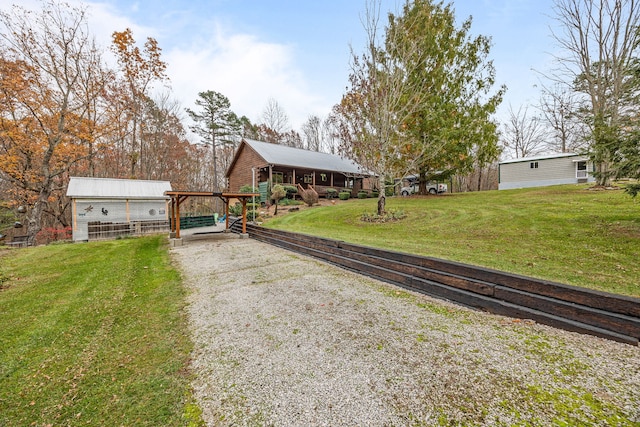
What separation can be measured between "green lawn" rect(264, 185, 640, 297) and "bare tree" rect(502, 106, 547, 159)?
75.5 ft

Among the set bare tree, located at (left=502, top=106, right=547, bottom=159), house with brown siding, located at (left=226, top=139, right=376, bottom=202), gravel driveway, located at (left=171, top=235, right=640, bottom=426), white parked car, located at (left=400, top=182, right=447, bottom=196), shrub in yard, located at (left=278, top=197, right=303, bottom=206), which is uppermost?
bare tree, located at (left=502, top=106, right=547, bottom=159)

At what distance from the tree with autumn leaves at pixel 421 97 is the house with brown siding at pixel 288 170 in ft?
25.1

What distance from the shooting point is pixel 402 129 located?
14.2 m

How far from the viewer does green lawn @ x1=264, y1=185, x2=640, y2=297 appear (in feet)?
15.0

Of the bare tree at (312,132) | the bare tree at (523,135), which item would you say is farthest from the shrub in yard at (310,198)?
the bare tree at (523,135)

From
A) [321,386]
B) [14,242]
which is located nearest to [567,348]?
[321,386]

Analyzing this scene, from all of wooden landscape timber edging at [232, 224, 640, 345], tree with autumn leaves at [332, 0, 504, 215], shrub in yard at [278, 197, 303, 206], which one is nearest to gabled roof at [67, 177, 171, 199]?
shrub in yard at [278, 197, 303, 206]

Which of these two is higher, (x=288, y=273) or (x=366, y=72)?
(x=366, y=72)

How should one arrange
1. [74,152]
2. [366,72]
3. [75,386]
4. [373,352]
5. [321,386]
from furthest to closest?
[74,152] → [366,72] → [373,352] → [75,386] → [321,386]

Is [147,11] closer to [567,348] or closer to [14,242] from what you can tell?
[14,242]

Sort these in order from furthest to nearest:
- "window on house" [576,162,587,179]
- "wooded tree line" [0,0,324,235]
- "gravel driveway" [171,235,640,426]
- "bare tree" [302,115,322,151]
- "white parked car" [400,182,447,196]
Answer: "bare tree" [302,115,322,151] → "white parked car" [400,182,447,196] → "window on house" [576,162,587,179] → "wooded tree line" [0,0,324,235] → "gravel driveway" [171,235,640,426]

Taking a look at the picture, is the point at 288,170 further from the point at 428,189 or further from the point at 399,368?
the point at 399,368

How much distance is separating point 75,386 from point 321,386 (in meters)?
2.66

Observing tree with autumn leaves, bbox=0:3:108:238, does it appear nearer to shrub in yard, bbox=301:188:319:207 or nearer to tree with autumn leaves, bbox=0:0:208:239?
tree with autumn leaves, bbox=0:0:208:239
